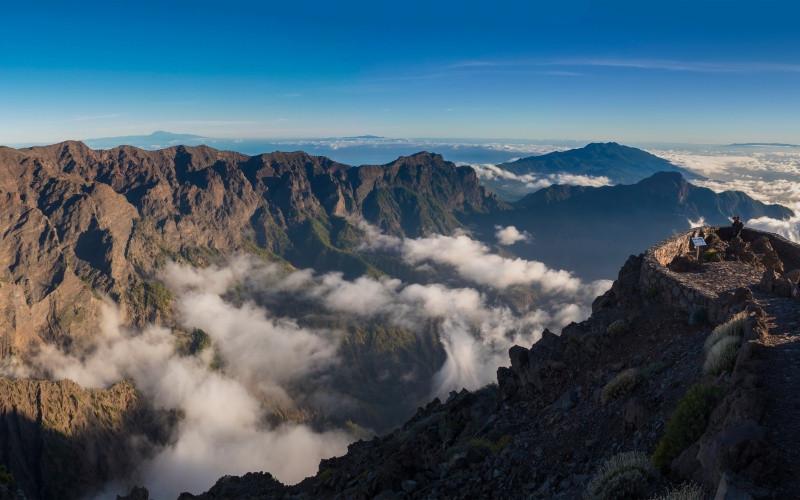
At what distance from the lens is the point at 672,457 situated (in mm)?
11789

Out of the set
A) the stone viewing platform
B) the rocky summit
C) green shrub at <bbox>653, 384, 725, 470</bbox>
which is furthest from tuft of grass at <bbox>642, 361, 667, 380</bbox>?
green shrub at <bbox>653, 384, 725, 470</bbox>

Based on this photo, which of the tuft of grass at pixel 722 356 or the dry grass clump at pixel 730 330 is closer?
the tuft of grass at pixel 722 356

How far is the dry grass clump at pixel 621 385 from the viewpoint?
17797 millimetres

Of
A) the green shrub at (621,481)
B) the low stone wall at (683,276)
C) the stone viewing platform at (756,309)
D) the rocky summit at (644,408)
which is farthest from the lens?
the low stone wall at (683,276)

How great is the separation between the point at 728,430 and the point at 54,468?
265 m

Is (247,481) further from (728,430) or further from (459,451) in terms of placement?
(728,430)

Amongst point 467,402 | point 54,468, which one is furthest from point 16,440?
point 467,402

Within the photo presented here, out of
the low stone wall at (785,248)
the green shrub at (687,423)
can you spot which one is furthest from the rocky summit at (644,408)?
the low stone wall at (785,248)

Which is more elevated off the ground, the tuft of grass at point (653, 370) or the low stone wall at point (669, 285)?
the low stone wall at point (669, 285)

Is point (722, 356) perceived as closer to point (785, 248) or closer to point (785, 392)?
point (785, 392)

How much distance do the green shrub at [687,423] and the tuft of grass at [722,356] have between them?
244 cm

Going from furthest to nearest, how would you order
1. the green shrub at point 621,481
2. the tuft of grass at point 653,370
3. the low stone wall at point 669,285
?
the low stone wall at point 669,285 → the tuft of grass at point 653,370 → the green shrub at point 621,481

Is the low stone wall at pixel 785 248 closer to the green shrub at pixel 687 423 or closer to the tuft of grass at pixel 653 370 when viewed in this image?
the tuft of grass at pixel 653 370

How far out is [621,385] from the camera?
18016 millimetres
